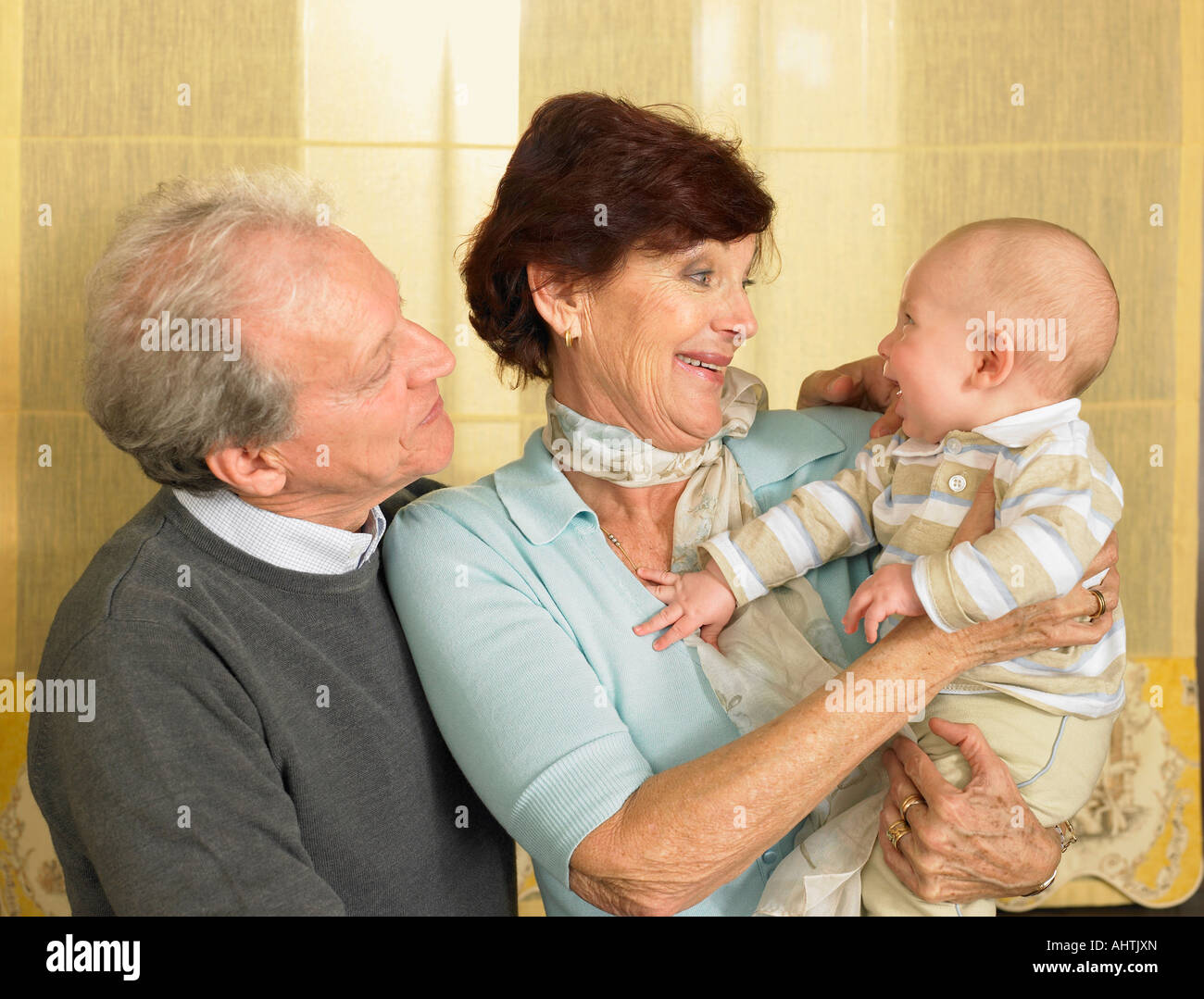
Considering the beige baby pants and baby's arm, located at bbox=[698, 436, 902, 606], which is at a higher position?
baby's arm, located at bbox=[698, 436, 902, 606]

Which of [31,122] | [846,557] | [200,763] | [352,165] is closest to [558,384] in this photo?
[846,557]

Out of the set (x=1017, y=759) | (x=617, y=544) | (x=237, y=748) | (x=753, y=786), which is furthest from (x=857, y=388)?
(x=237, y=748)

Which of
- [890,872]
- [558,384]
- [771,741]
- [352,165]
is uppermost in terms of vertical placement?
[352,165]

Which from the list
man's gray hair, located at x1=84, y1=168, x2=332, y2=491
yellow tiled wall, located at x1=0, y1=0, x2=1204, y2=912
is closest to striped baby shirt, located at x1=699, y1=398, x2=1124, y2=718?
man's gray hair, located at x1=84, y1=168, x2=332, y2=491

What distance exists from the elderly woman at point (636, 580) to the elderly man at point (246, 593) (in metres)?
0.14

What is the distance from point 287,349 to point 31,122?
1.88m

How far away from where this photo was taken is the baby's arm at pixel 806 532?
4.84 ft

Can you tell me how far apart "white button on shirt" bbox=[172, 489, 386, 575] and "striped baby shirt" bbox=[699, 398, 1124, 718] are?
542 millimetres

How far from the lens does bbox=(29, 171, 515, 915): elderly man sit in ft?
3.71

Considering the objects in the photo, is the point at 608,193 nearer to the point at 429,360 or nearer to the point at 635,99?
the point at 429,360

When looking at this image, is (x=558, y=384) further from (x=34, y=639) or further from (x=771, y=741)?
(x=34, y=639)

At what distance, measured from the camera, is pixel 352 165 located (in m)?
2.68

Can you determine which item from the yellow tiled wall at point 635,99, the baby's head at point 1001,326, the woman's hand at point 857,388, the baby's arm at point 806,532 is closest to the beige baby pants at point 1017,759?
the baby's arm at point 806,532

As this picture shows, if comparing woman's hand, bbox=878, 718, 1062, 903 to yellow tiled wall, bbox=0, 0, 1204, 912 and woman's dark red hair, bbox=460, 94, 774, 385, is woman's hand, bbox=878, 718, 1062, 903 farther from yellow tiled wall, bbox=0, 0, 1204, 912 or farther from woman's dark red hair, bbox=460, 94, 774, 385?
yellow tiled wall, bbox=0, 0, 1204, 912
